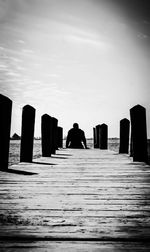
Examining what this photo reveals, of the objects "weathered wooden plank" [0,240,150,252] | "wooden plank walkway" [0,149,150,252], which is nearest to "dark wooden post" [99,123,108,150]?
"wooden plank walkway" [0,149,150,252]

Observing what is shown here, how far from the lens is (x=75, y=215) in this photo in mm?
1919

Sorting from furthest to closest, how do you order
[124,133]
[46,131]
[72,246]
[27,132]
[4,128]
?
1. [124,133]
2. [46,131]
3. [27,132]
4. [4,128]
5. [72,246]

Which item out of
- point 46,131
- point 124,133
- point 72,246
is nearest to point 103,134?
point 124,133

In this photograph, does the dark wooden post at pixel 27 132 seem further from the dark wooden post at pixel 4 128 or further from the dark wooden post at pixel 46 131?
the dark wooden post at pixel 46 131

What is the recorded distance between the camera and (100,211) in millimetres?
2010

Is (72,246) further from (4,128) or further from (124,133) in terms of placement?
(124,133)

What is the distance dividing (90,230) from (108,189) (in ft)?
4.11

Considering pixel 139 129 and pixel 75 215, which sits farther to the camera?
pixel 139 129

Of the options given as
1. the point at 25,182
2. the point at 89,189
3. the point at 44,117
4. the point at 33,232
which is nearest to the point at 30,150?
the point at 44,117

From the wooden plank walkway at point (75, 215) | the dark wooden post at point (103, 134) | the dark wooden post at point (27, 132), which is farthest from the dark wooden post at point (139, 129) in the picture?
the dark wooden post at point (103, 134)

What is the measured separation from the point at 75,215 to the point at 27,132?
12.6ft

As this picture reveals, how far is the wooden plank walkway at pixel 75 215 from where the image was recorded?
1425 millimetres

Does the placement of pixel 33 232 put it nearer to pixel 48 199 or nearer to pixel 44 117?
pixel 48 199

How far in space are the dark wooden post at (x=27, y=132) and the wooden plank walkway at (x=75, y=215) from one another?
2337 mm
